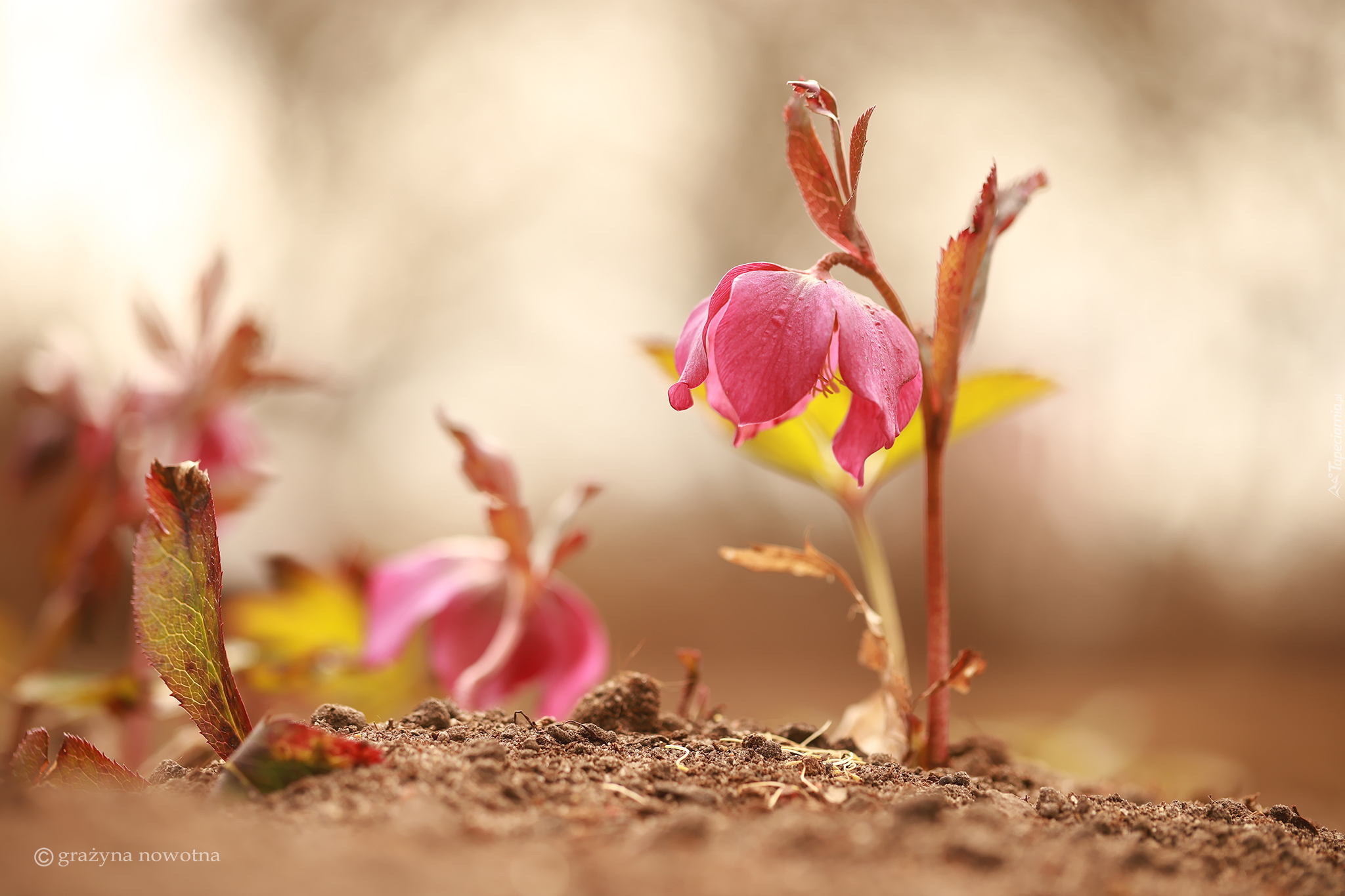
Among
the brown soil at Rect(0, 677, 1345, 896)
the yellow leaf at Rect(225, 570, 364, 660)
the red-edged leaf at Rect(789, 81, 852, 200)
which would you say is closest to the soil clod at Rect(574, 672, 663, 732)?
the brown soil at Rect(0, 677, 1345, 896)

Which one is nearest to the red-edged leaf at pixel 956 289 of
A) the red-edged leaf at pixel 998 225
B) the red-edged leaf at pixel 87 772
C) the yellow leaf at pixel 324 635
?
the red-edged leaf at pixel 998 225

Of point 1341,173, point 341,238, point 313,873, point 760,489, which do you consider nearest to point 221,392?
point 313,873

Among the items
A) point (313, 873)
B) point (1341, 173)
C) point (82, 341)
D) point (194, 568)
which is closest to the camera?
point (313, 873)

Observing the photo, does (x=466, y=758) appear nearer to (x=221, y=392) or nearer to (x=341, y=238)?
(x=221, y=392)

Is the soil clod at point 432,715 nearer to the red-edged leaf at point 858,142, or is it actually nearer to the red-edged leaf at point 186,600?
the red-edged leaf at point 186,600

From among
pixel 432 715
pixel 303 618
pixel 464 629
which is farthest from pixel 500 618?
pixel 303 618

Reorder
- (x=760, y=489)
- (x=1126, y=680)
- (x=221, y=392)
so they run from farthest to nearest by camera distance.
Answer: (x=760, y=489)
(x=1126, y=680)
(x=221, y=392)
